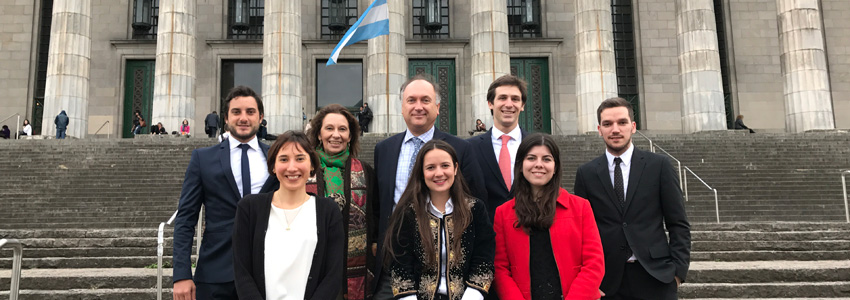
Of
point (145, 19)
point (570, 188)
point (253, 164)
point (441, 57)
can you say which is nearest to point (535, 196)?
point (253, 164)

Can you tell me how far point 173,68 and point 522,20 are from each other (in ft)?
50.7

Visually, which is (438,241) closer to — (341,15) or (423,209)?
(423,209)

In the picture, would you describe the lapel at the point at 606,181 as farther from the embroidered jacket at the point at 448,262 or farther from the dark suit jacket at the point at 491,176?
the embroidered jacket at the point at 448,262

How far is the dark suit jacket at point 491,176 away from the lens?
4.84 metres

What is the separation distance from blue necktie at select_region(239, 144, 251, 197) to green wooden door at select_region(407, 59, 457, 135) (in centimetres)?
2462

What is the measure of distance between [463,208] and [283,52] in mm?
19926

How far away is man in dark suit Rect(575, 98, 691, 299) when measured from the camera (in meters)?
4.51

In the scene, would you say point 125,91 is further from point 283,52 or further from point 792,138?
point 792,138

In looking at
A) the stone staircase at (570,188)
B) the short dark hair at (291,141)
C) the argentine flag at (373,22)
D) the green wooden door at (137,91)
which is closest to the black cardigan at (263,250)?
the short dark hair at (291,141)

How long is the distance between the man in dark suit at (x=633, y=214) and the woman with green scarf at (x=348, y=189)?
5.26ft

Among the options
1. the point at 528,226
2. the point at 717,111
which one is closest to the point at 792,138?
the point at 717,111

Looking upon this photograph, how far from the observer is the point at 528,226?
4191 mm

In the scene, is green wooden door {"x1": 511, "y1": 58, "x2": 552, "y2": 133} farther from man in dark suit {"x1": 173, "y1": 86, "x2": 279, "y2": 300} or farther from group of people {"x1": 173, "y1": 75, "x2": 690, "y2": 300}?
man in dark suit {"x1": 173, "y1": 86, "x2": 279, "y2": 300}

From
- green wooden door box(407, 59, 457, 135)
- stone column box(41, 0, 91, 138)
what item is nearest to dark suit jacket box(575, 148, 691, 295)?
stone column box(41, 0, 91, 138)
